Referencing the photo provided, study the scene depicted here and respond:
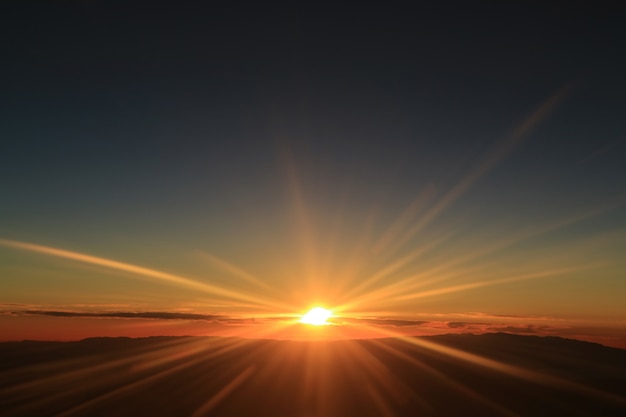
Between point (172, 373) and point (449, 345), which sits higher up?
point (449, 345)

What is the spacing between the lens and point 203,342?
100438 millimetres

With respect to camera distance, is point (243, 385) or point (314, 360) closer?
point (243, 385)

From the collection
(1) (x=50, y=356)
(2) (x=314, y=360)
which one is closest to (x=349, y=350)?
(2) (x=314, y=360)

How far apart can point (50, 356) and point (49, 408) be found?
115ft

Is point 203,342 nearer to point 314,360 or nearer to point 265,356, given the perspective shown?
point 265,356

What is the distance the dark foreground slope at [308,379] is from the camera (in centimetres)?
4834

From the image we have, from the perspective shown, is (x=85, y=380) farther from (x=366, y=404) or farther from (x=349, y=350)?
(x=349, y=350)

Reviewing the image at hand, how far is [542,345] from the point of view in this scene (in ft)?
311

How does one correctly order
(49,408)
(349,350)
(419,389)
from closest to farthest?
(49,408) → (419,389) → (349,350)

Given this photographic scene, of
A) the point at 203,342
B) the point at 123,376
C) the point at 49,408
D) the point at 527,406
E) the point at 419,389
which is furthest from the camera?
the point at 203,342

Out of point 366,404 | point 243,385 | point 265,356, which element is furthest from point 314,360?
point 366,404

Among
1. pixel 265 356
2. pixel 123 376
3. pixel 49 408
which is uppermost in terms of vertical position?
pixel 265 356

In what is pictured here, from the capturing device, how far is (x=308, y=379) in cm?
6178

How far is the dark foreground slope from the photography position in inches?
1903
